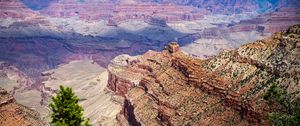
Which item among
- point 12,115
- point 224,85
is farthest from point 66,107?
point 224,85

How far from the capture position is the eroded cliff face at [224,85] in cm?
6912

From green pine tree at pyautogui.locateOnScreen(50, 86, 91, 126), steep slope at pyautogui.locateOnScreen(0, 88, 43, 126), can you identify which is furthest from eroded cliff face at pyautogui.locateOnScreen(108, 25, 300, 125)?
green pine tree at pyautogui.locateOnScreen(50, 86, 91, 126)

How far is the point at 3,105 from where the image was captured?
78.4 meters

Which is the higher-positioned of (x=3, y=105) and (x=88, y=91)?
(x=3, y=105)

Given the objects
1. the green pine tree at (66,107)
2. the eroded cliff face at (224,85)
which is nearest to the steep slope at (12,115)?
the eroded cliff face at (224,85)

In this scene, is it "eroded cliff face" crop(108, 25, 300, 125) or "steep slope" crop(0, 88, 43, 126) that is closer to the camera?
"eroded cliff face" crop(108, 25, 300, 125)

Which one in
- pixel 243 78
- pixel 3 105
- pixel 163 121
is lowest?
pixel 163 121

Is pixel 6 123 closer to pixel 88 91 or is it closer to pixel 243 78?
pixel 243 78

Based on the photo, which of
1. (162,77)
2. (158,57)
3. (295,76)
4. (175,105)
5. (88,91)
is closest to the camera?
(295,76)

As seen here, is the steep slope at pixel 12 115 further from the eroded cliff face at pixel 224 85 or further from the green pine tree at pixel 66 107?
the green pine tree at pixel 66 107

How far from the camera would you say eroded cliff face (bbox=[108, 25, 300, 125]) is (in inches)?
2721

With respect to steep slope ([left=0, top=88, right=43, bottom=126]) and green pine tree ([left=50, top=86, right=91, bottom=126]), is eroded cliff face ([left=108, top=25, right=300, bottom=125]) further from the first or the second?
green pine tree ([left=50, top=86, right=91, bottom=126])

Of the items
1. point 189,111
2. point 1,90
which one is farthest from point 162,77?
point 1,90

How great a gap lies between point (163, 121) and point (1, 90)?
1133 inches
